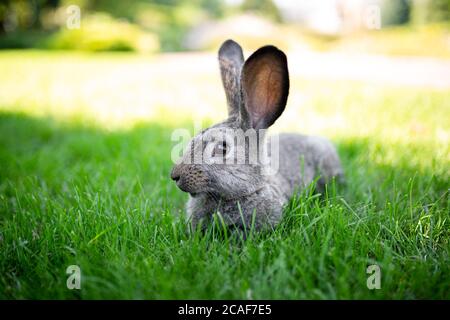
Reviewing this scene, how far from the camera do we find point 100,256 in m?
2.54

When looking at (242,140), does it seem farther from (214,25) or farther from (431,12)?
(214,25)

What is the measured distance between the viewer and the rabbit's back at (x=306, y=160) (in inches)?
150

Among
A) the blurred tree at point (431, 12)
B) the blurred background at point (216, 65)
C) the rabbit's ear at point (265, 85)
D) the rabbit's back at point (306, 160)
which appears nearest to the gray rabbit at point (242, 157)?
the rabbit's ear at point (265, 85)

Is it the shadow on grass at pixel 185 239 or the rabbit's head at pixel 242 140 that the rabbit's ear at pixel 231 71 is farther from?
the shadow on grass at pixel 185 239

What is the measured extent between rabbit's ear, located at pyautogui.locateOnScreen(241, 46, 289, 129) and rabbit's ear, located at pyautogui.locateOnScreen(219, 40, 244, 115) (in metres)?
0.15

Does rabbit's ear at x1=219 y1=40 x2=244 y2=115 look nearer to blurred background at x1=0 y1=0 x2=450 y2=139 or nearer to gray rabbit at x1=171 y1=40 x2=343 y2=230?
gray rabbit at x1=171 y1=40 x2=343 y2=230

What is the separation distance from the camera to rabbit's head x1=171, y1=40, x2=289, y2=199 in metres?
2.79

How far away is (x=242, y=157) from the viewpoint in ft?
9.68

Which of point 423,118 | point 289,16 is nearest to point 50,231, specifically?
point 423,118

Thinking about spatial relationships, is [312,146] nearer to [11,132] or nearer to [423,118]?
[423,118]

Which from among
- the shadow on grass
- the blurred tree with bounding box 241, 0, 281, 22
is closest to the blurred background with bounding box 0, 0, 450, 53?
the blurred tree with bounding box 241, 0, 281, 22

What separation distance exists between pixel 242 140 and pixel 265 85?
0.46m
